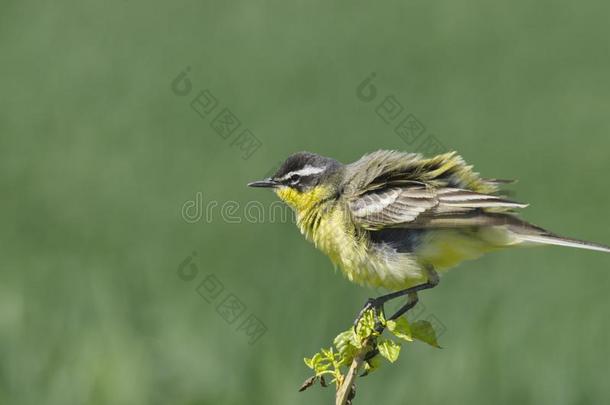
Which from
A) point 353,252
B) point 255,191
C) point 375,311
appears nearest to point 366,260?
point 353,252

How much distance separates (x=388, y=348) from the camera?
12.3ft

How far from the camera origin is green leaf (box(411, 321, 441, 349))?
384 cm

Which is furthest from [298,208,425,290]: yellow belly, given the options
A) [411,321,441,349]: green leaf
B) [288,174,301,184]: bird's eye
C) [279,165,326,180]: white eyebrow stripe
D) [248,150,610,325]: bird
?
[411,321,441,349]: green leaf

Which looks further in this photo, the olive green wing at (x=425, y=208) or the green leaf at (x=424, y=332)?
the olive green wing at (x=425, y=208)

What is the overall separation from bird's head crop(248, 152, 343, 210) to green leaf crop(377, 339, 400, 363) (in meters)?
2.12

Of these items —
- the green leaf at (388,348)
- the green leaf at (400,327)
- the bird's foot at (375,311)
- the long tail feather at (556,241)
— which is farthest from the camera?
the long tail feather at (556,241)

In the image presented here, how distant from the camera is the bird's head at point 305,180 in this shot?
233 inches

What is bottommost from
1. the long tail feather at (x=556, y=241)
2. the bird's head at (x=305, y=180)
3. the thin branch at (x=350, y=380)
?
the long tail feather at (x=556, y=241)

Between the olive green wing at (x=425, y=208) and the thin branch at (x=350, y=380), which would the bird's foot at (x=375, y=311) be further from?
the olive green wing at (x=425, y=208)

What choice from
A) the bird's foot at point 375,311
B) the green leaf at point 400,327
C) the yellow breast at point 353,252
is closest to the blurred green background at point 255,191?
the yellow breast at point 353,252

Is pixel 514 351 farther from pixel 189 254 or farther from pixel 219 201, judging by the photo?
pixel 219 201

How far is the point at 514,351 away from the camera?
5.83m

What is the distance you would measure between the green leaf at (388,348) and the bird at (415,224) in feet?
4.51

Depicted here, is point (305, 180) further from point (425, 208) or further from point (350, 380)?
point (350, 380)
